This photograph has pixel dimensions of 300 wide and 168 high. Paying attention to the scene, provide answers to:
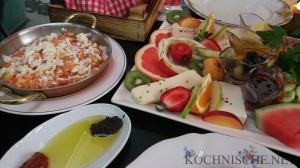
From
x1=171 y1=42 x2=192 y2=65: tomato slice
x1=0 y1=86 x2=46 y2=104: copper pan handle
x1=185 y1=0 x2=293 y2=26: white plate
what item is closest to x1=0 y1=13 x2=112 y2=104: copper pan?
x1=0 y1=86 x2=46 y2=104: copper pan handle

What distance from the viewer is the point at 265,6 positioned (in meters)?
1.80

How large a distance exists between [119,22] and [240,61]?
66cm

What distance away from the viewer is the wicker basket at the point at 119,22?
147 centimetres

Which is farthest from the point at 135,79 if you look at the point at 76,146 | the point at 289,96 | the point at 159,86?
the point at 289,96

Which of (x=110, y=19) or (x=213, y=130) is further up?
(x=110, y=19)

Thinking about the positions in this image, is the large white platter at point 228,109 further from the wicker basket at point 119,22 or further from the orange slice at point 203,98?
the wicker basket at point 119,22

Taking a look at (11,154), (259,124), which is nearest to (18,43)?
(11,154)

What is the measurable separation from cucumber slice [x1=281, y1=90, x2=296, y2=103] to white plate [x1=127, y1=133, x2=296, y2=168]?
0.32 meters

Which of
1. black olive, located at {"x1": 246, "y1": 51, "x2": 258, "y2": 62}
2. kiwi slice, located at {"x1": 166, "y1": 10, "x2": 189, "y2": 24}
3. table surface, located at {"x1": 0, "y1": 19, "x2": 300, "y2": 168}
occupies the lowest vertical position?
table surface, located at {"x1": 0, "y1": 19, "x2": 300, "y2": 168}

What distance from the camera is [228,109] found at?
108 cm

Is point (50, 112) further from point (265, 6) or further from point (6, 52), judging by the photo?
point (265, 6)

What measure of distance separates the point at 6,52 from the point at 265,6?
1.54 meters

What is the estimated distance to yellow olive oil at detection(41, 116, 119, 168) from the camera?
96 centimetres

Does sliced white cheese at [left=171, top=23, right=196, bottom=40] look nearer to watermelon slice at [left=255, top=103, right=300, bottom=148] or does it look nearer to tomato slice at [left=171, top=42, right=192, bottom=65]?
tomato slice at [left=171, top=42, right=192, bottom=65]
